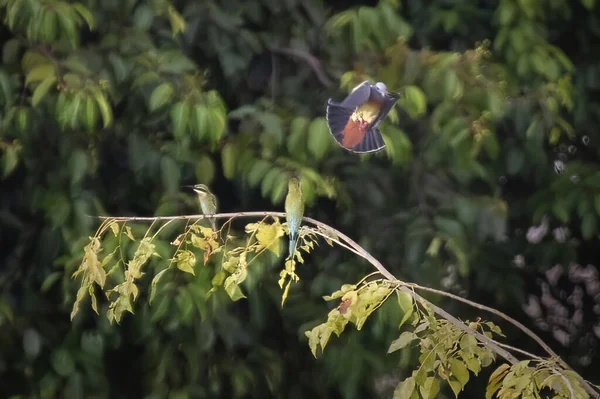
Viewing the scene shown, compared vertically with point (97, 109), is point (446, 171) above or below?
below

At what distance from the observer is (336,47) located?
2363mm

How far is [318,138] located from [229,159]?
0.78 ft

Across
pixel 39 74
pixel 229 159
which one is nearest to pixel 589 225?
pixel 229 159

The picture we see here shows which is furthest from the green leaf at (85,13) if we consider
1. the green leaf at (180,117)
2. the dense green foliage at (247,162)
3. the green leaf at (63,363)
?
the green leaf at (63,363)

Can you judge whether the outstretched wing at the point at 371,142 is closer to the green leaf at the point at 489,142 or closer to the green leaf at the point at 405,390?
the green leaf at the point at 489,142

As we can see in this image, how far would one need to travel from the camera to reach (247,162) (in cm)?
211

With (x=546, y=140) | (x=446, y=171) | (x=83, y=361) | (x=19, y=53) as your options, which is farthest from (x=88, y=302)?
(x=546, y=140)

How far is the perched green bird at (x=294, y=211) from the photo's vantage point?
5.43 ft

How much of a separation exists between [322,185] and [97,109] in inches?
20.6

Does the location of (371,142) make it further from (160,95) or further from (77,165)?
(77,165)

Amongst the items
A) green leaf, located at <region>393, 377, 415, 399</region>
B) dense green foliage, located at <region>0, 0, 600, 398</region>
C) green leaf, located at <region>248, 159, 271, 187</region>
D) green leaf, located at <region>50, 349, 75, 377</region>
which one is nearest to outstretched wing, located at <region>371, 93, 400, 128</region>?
dense green foliage, located at <region>0, 0, 600, 398</region>

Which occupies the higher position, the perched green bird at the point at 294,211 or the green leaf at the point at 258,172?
the perched green bird at the point at 294,211

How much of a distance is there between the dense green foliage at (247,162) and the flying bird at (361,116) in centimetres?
6

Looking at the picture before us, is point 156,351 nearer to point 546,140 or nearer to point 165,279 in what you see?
Result: point 165,279
